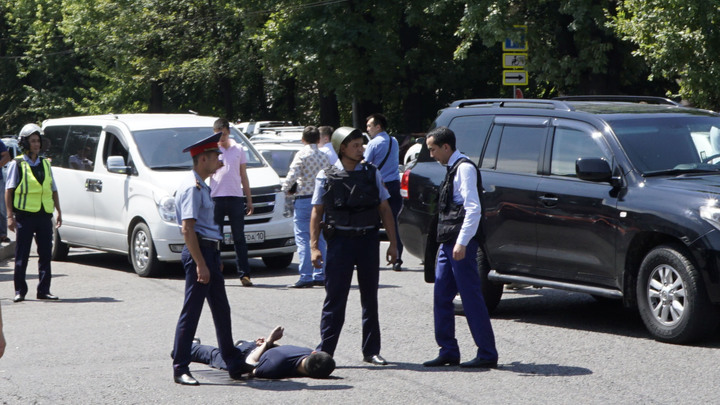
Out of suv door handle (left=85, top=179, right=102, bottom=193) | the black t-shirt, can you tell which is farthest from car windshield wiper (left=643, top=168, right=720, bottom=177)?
suv door handle (left=85, top=179, right=102, bottom=193)

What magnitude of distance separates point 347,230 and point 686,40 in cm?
1167

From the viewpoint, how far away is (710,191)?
27.7 ft

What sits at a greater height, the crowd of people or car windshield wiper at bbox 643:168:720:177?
car windshield wiper at bbox 643:168:720:177

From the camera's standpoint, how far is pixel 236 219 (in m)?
12.7

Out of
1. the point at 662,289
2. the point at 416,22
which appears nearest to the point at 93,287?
the point at 662,289

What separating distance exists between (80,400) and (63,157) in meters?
9.30

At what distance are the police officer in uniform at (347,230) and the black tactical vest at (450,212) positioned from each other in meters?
0.39

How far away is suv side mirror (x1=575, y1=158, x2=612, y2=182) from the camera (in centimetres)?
884

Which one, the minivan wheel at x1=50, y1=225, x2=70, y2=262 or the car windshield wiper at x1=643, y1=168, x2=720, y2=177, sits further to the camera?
the minivan wheel at x1=50, y1=225, x2=70, y2=262

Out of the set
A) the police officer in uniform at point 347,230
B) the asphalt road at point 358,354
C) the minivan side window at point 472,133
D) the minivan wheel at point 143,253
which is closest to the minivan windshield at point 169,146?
the minivan wheel at point 143,253

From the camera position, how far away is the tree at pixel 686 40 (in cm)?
1772

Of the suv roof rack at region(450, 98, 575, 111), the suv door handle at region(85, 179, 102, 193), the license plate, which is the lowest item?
the license plate

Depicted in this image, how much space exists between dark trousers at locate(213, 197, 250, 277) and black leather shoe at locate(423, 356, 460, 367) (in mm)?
5075

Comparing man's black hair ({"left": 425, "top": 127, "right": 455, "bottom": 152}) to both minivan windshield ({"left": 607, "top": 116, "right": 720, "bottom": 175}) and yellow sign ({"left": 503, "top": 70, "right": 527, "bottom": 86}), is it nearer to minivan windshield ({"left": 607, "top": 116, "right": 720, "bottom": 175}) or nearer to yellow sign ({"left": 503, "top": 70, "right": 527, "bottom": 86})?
minivan windshield ({"left": 607, "top": 116, "right": 720, "bottom": 175})
